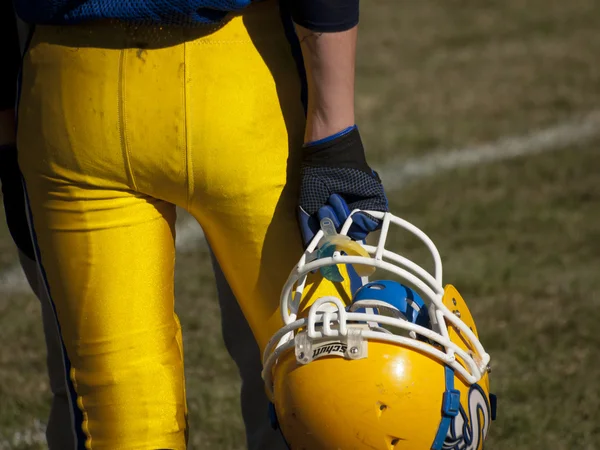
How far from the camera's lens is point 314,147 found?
83.2 inches

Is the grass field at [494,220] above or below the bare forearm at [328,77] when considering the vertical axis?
below

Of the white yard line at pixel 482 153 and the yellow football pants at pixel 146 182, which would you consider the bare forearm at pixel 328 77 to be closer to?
the yellow football pants at pixel 146 182

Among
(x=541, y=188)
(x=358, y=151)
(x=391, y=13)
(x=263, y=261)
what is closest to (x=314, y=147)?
(x=358, y=151)

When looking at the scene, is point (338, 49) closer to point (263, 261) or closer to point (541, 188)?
point (263, 261)

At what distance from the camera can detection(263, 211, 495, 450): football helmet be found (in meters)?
1.96

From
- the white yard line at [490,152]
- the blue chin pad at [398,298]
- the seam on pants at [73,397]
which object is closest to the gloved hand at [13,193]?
the seam on pants at [73,397]

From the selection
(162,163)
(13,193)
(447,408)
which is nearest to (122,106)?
(162,163)

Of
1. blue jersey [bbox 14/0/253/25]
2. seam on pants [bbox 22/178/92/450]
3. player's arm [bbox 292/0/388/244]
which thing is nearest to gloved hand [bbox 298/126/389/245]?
player's arm [bbox 292/0/388/244]

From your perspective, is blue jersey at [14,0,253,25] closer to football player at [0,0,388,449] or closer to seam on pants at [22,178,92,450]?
football player at [0,0,388,449]

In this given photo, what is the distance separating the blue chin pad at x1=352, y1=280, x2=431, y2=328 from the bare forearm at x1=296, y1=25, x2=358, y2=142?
1.02ft

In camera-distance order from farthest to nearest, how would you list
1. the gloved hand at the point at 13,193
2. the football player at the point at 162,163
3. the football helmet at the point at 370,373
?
1. the gloved hand at the point at 13,193
2. the football player at the point at 162,163
3. the football helmet at the point at 370,373

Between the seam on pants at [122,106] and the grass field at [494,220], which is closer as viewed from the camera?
the seam on pants at [122,106]

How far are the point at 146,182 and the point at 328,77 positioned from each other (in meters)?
0.40

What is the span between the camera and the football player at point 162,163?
2074 mm
